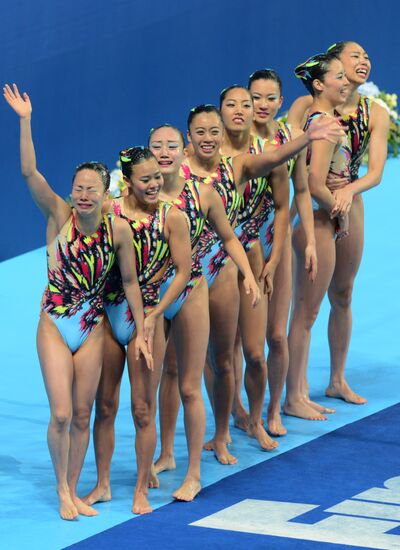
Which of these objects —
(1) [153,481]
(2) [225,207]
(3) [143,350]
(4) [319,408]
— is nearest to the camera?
(3) [143,350]

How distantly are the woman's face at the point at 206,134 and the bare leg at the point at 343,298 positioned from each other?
1404mm

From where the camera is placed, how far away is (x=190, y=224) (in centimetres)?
634

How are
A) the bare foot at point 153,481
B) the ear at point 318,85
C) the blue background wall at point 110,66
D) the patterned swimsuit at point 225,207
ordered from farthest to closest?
the blue background wall at point 110,66 < the ear at point 318,85 < the patterned swimsuit at point 225,207 < the bare foot at point 153,481

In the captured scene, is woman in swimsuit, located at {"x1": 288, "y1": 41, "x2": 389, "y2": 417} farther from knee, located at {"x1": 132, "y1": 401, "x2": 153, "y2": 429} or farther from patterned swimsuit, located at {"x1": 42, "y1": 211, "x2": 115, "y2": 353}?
patterned swimsuit, located at {"x1": 42, "y1": 211, "x2": 115, "y2": 353}

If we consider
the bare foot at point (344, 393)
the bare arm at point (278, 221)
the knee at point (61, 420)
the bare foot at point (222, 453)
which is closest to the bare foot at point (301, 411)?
the bare foot at point (344, 393)

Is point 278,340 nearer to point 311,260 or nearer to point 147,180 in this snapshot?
point 311,260

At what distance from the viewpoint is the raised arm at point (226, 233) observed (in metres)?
6.37

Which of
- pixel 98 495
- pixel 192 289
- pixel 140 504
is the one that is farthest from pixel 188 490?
pixel 192 289

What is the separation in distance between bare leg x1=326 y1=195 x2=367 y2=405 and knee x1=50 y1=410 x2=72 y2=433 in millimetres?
2396

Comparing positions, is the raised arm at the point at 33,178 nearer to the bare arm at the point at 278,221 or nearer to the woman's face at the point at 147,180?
the woman's face at the point at 147,180

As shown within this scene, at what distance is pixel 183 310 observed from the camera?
6.33 metres

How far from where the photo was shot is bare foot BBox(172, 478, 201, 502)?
627cm

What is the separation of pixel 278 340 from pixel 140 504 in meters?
1.59

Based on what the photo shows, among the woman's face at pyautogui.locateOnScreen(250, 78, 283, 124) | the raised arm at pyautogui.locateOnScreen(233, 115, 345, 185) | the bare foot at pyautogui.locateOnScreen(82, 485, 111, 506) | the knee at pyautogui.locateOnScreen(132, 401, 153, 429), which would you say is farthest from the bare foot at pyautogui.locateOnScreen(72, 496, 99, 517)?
the woman's face at pyautogui.locateOnScreen(250, 78, 283, 124)
